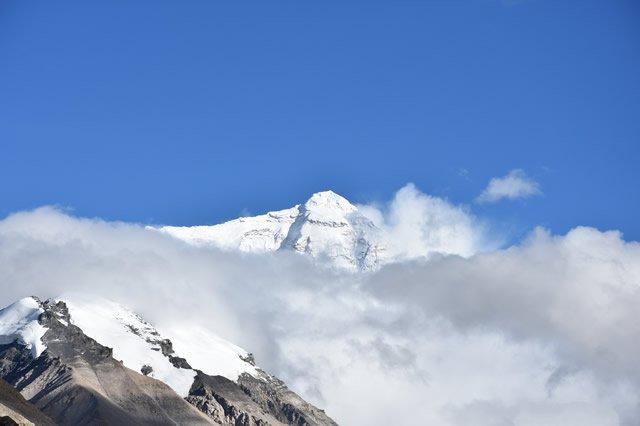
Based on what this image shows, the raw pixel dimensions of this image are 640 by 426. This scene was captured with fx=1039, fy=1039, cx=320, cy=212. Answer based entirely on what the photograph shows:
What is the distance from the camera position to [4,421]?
131500 mm
